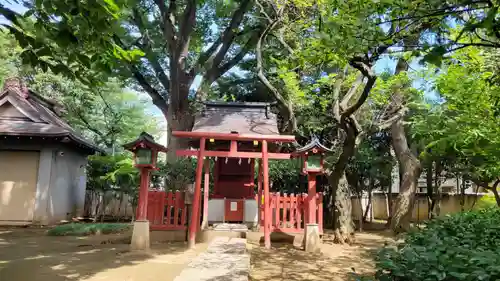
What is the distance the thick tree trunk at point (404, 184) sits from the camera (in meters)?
13.6

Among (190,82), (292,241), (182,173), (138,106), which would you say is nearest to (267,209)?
(292,241)

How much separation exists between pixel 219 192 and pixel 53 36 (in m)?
10.1

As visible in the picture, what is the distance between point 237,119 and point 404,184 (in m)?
6.78

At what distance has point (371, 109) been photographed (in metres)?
13.7

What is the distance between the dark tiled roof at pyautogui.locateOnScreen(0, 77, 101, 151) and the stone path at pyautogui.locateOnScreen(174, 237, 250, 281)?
9165 millimetres

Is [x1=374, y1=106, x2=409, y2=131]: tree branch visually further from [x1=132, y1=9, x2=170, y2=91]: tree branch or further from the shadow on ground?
[x1=132, y1=9, x2=170, y2=91]: tree branch

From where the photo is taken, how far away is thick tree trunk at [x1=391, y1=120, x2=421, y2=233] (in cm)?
1358

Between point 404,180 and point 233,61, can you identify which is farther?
point 233,61

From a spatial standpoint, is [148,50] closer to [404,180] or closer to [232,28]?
[232,28]

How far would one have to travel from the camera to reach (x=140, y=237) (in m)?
9.27

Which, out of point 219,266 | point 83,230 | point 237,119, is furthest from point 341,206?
point 83,230

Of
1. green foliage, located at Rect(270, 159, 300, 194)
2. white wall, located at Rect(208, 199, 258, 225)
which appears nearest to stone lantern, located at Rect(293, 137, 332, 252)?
white wall, located at Rect(208, 199, 258, 225)

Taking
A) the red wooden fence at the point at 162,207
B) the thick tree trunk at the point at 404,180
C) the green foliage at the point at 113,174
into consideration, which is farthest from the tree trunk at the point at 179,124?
the thick tree trunk at the point at 404,180

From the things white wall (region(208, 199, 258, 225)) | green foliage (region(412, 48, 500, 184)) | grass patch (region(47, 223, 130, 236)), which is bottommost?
grass patch (region(47, 223, 130, 236))
